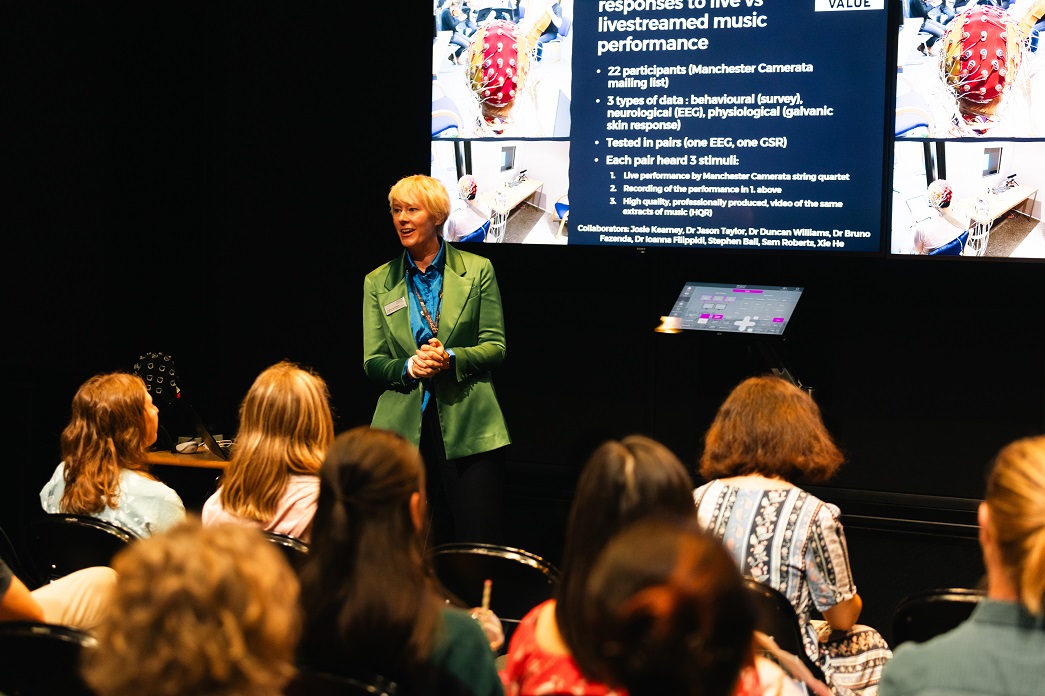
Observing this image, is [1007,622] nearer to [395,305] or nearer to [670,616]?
[670,616]

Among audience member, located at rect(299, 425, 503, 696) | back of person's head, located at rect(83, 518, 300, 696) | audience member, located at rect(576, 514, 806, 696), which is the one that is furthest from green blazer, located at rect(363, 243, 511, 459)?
audience member, located at rect(576, 514, 806, 696)

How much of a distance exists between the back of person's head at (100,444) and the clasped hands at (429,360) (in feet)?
3.42

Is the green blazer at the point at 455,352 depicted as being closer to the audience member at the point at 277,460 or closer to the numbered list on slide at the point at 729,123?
the numbered list on slide at the point at 729,123

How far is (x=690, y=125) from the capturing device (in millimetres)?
4414

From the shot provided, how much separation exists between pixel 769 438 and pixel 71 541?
1.61 meters

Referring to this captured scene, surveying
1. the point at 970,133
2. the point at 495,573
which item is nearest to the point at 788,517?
the point at 495,573

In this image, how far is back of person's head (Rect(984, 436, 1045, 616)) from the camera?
56.4 inches

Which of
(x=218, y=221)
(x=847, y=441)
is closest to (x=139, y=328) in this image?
(x=218, y=221)

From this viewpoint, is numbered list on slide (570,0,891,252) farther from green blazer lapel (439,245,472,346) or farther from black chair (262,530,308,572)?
black chair (262,530,308,572)

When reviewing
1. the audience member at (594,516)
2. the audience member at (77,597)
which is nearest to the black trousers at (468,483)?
the audience member at (77,597)

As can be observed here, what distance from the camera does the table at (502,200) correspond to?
15.2 feet

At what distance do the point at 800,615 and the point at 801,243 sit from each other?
2149mm

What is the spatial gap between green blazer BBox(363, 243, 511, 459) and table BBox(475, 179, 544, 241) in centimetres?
75

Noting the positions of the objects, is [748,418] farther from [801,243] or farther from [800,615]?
[801,243]
